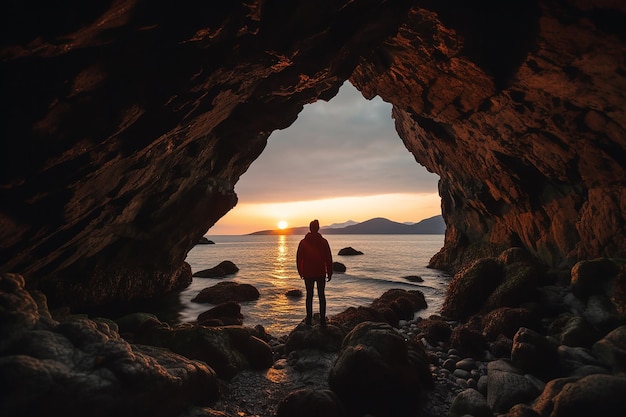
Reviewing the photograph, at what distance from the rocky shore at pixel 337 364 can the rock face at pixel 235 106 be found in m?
3.08

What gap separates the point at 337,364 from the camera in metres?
6.78

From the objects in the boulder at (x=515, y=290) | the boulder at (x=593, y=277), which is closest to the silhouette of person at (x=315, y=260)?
the boulder at (x=515, y=290)

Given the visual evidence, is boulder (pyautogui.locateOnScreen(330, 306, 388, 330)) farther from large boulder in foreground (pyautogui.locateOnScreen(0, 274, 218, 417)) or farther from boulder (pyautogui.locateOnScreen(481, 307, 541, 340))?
large boulder in foreground (pyautogui.locateOnScreen(0, 274, 218, 417))

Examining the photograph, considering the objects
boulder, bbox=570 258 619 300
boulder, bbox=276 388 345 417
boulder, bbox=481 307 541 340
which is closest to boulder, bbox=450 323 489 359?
boulder, bbox=481 307 541 340

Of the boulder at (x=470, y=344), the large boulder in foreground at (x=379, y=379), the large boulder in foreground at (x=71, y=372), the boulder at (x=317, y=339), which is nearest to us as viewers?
the large boulder in foreground at (x=71, y=372)

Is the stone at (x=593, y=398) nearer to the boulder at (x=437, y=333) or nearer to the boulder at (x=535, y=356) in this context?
the boulder at (x=535, y=356)

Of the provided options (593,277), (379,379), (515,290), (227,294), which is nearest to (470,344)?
(379,379)

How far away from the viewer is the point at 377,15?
938 centimetres

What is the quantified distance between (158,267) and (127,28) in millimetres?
19361

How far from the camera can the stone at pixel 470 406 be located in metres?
5.43

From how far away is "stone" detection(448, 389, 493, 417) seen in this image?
5426 millimetres

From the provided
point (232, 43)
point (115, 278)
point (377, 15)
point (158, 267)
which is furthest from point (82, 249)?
point (377, 15)

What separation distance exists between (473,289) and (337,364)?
8646 mm

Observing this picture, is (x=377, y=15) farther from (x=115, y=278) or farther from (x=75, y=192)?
(x=115, y=278)
